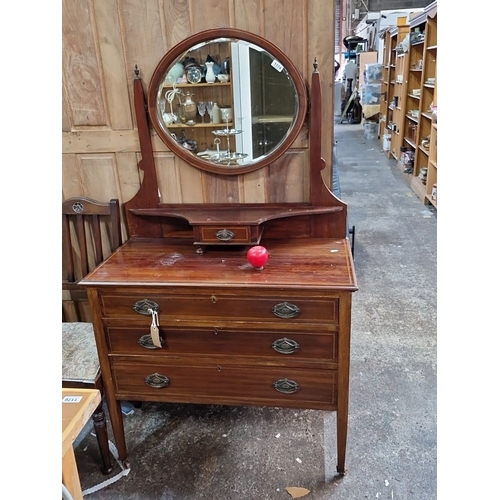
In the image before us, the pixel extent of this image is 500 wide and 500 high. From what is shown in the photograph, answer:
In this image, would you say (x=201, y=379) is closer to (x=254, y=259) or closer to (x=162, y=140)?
(x=254, y=259)

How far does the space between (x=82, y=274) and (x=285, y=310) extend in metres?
1.05

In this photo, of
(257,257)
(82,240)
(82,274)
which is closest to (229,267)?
(257,257)

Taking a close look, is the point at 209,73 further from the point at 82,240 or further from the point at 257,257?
the point at 82,240

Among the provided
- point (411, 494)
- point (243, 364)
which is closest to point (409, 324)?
point (411, 494)

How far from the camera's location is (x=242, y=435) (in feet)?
5.80

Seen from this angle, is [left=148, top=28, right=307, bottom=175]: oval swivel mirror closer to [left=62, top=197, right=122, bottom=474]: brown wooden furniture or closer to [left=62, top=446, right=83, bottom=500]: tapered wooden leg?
[left=62, top=197, right=122, bottom=474]: brown wooden furniture

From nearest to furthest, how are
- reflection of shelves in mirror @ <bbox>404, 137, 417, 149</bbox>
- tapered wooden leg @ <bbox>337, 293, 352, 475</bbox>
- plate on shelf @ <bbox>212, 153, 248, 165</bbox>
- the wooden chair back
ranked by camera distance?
tapered wooden leg @ <bbox>337, 293, 352, 475</bbox> → plate on shelf @ <bbox>212, 153, 248, 165</bbox> → the wooden chair back → reflection of shelves in mirror @ <bbox>404, 137, 417, 149</bbox>

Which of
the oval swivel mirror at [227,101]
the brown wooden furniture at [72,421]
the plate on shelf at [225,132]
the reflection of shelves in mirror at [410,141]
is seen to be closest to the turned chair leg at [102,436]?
the brown wooden furniture at [72,421]

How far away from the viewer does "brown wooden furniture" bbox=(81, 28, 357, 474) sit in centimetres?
134

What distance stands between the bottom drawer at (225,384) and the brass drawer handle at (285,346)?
0.07 metres

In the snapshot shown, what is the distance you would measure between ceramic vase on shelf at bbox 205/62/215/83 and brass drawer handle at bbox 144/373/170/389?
1.09 meters

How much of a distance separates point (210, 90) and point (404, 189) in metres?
4.27

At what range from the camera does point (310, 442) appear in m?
1.72

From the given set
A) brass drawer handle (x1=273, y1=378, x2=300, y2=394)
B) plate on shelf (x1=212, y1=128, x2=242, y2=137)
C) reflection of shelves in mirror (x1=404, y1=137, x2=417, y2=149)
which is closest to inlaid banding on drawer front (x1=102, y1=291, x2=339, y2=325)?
brass drawer handle (x1=273, y1=378, x2=300, y2=394)
